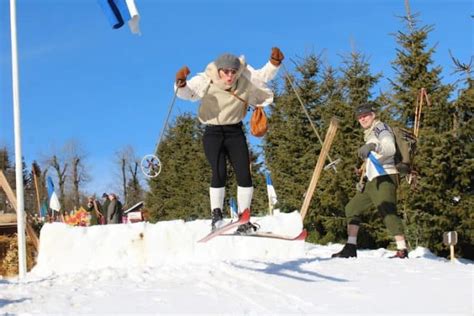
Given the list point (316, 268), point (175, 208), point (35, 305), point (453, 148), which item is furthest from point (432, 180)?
point (175, 208)

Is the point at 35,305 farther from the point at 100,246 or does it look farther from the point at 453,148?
the point at 453,148

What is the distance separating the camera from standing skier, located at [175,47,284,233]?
20.7ft

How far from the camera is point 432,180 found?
38.2 feet

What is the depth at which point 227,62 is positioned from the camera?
20.6 feet

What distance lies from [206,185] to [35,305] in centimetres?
2172

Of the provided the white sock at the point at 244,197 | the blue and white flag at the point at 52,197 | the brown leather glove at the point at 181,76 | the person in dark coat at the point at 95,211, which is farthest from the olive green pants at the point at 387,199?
the person in dark coat at the point at 95,211

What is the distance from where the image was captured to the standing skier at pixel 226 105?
20.7 ft

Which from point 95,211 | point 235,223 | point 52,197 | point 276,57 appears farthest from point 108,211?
point 276,57

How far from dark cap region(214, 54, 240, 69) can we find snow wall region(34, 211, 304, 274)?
3.42 m

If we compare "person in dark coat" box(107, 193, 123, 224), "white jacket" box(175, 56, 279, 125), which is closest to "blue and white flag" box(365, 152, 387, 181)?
"white jacket" box(175, 56, 279, 125)

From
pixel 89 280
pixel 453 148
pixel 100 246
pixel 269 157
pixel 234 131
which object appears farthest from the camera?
pixel 269 157

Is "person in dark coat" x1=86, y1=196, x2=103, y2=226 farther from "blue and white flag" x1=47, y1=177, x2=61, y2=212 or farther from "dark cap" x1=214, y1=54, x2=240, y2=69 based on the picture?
"dark cap" x1=214, y1=54, x2=240, y2=69

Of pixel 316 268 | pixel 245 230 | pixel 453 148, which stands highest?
pixel 453 148

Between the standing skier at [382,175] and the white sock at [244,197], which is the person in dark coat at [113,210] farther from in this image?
the white sock at [244,197]
